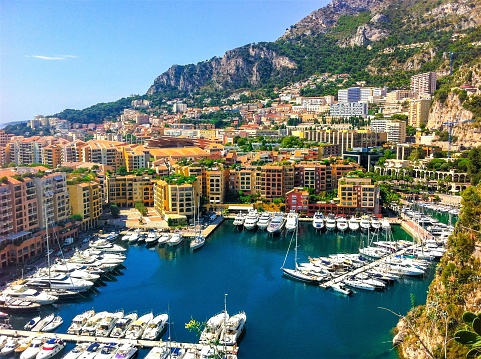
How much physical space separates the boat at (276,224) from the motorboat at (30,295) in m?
12.5

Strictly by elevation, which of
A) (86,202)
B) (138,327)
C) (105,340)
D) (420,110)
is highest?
(420,110)

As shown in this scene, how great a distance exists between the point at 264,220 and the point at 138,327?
14.4 meters

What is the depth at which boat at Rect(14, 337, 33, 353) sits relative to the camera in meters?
12.9

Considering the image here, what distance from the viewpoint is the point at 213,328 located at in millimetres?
13812

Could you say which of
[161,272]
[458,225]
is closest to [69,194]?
[161,272]

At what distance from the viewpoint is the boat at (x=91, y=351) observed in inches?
489

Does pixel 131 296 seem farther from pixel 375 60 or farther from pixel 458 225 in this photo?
pixel 375 60

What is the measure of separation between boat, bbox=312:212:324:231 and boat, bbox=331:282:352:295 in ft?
29.0

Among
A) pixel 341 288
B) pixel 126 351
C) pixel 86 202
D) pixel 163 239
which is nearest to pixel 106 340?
pixel 126 351

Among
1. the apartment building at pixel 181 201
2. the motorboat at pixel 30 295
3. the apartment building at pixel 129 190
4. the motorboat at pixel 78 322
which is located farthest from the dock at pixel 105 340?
the apartment building at pixel 129 190

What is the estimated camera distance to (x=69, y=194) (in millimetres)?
25141

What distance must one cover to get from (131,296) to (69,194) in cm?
982

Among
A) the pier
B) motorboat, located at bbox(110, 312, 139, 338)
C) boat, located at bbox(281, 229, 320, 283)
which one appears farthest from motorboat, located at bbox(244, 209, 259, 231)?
the pier

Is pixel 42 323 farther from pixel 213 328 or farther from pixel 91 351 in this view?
pixel 213 328
